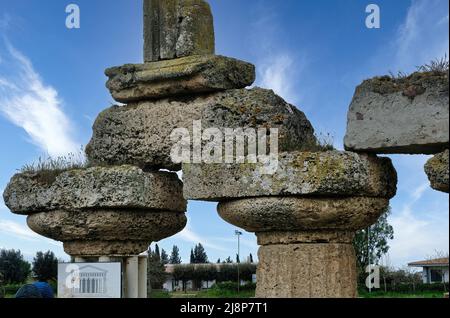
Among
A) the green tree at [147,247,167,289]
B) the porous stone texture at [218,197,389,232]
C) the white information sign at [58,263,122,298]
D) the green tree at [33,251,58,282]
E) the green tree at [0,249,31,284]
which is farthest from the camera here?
the green tree at [0,249,31,284]

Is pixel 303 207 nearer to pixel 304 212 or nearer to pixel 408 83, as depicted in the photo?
pixel 304 212

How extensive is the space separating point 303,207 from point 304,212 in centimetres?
7

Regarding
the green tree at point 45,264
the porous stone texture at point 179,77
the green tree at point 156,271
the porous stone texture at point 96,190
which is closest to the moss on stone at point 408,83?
the porous stone texture at point 179,77

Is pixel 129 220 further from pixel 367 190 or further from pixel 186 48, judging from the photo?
pixel 367 190

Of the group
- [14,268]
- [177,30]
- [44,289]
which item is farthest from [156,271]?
[177,30]

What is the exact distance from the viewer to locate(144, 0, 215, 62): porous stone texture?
10289 millimetres

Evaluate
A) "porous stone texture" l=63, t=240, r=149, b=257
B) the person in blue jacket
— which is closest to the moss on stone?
"porous stone texture" l=63, t=240, r=149, b=257

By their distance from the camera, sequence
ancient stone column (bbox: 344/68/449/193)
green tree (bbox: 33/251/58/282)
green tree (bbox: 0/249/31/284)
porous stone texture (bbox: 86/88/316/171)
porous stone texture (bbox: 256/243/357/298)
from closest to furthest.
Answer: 1. ancient stone column (bbox: 344/68/449/193)
2. porous stone texture (bbox: 256/243/357/298)
3. porous stone texture (bbox: 86/88/316/171)
4. green tree (bbox: 33/251/58/282)
5. green tree (bbox: 0/249/31/284)

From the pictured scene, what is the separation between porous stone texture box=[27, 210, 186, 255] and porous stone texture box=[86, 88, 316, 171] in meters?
0.76

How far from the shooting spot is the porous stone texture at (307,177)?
28.4 ft

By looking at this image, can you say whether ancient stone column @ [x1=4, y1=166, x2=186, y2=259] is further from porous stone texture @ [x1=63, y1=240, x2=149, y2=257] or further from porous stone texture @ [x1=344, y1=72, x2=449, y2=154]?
porous stone texture @ [x1=344, y1=72, x2=449, y2=154]

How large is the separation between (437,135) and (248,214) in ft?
7.92

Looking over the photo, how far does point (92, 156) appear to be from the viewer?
10.9 metres

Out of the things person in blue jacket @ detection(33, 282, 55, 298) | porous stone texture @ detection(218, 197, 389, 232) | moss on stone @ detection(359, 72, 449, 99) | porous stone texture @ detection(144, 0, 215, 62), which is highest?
porous stone texture @ detection(144, 0, 215, 62)
